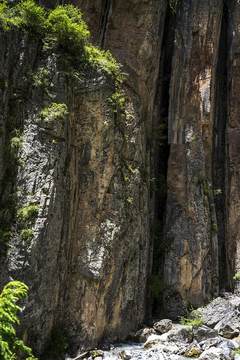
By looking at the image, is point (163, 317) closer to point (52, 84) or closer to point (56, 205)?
point (56, 205)

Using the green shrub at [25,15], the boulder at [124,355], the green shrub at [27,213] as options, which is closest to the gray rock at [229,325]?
the boulder at [124,355]

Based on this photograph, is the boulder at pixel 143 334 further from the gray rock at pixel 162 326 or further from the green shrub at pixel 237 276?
the green shrub at pixel 237 276

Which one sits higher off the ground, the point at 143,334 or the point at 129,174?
the point at 129,174

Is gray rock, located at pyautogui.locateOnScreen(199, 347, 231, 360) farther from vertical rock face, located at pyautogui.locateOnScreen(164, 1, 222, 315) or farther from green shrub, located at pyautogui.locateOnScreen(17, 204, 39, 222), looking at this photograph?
green shrub, located at pyautogui.locateOnScreen(17, 204, 39, 222)

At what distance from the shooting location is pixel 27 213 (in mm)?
12180

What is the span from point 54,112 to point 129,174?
3693 mm

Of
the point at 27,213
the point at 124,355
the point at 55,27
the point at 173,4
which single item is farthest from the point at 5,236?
the point at 173,4

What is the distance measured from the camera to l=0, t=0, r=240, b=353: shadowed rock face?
12.6 metres

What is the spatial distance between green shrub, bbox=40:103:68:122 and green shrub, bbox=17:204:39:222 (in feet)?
9.43

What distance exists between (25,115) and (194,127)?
834 cm

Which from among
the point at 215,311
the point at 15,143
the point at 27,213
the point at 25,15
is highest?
the point at 25,15

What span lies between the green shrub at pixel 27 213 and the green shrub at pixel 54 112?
287 centimetres

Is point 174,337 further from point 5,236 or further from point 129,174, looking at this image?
point 5,236

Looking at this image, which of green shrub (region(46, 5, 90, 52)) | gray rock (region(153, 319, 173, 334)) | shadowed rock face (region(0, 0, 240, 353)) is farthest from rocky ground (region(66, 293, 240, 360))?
green shrub (region(46, 5, 90, 52))
